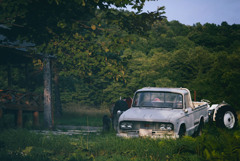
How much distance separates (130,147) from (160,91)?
2868 millimetres

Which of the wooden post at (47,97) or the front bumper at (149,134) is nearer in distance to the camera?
the front bumper at (149,134)

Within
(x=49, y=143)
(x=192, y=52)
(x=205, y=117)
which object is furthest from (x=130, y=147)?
(x=192, y=52)

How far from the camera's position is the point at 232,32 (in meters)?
48.3

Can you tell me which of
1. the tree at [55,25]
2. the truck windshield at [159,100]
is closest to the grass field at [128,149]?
the truck windshield at [159,100]

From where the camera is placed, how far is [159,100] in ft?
39.8

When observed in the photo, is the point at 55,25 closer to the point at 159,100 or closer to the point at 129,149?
the point at 159,100

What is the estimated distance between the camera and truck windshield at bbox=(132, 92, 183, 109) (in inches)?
473

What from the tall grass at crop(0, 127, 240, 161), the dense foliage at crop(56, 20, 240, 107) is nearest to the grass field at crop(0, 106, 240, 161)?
the tall grass at crop(0, 127, 240, 161)

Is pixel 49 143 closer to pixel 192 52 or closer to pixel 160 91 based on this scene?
pixel 160 91

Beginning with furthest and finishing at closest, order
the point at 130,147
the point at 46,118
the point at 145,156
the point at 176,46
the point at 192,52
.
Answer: the point at 176,46 < the point at 192,52 < the point at 46,118 < the point at 130,147 < the point at 145,156

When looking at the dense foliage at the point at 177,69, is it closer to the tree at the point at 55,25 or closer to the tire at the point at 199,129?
the tree at the point at 55,25

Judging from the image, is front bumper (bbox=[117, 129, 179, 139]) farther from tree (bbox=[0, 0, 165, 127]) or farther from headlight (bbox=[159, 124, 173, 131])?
tree (bbox=[0, 0, 165, 127])

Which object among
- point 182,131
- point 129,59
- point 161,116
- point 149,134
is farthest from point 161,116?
point 129,59

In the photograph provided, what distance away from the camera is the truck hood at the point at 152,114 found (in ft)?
35.3
